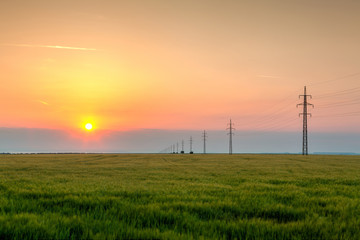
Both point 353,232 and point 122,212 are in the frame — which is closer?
point 353,232

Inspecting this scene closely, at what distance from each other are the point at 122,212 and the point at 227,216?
2.47m

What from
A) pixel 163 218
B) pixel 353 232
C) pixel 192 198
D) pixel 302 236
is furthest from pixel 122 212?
pixel 353 232

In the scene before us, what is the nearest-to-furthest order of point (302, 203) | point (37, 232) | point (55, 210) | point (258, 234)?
point (37, 232) → point (258, 234) → point (55, 210) → point (302, 203)

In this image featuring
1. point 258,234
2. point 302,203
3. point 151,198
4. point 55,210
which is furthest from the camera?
point 151,198

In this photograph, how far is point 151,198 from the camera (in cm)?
803

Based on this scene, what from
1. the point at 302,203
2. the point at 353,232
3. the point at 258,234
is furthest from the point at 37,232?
the point at 302,203

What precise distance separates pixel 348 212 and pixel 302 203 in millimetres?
1359

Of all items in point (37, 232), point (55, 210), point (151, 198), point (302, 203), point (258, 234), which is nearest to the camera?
point (37, 232)

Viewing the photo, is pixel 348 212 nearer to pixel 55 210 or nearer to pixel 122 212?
pixel 122 212

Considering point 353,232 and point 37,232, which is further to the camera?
point 353,232

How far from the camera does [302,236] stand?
460 cm

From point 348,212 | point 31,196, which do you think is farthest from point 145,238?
point 31,196

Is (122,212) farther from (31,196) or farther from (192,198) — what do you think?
(31,196)

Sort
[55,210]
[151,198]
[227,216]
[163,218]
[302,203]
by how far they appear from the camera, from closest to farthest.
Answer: [163,218]
[227,216]
[55,210]
[302,203]
[151,198]
